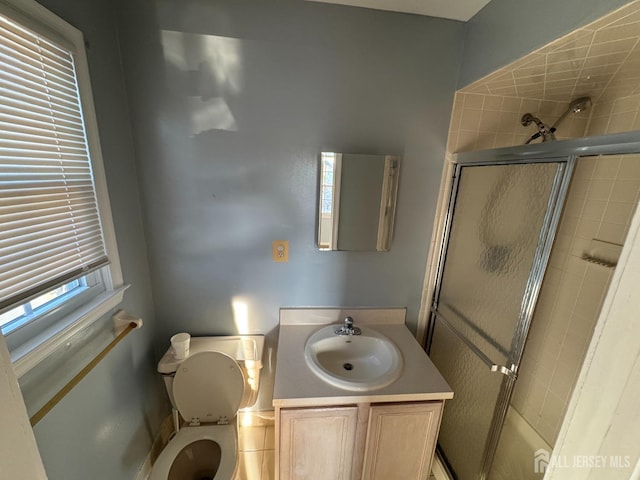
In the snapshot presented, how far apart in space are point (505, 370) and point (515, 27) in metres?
1.38

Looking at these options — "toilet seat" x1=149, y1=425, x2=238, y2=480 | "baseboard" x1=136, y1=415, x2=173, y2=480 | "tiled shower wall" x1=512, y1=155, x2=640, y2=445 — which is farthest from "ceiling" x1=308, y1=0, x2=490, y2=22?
"baseboard" x1=136, y1=415, x2=173, y2=480

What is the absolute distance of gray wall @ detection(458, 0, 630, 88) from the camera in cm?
79

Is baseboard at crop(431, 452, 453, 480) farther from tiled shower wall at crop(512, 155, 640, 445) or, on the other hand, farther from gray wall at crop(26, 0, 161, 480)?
gray wall at crop(26, 0, 161, 480)

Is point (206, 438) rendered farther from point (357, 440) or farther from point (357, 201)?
point (357, 201)

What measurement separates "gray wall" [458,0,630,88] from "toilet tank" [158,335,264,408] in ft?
5.92

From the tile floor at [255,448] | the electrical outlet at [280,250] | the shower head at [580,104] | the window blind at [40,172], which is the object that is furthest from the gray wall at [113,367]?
the shower head at [580,104]

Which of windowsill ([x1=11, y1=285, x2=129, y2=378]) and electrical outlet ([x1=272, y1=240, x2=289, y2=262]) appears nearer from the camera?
windowsill ([x1=11, y1=285, x2=129, y2=378])

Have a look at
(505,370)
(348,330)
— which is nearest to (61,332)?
(348,330)

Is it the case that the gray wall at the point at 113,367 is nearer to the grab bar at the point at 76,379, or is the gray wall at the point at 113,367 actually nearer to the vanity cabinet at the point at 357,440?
the grab bar at the point at 76,379

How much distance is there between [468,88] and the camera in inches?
52.0

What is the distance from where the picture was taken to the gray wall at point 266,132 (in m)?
1.22

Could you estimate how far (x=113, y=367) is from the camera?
1.15 meters

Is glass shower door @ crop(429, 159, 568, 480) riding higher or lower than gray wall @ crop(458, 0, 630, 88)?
lower

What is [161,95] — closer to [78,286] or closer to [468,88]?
[78,286]
